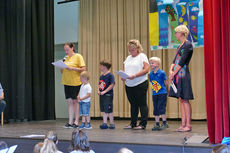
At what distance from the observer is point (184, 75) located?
402 centimetres

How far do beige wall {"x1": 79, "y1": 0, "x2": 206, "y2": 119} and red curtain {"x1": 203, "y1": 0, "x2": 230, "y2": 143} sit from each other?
294 cm

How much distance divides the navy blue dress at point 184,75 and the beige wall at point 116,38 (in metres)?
2.06

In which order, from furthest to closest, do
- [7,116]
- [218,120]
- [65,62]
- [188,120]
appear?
[7,116] → [65,62] → [188,120] → [218,120]

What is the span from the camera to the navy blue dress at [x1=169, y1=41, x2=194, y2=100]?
3.95 m

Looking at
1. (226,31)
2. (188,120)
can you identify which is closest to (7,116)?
(188,120)

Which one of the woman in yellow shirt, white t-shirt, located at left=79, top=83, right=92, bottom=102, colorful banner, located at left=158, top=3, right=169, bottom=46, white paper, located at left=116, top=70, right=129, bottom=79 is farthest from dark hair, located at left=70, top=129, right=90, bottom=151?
colorful banner, located at left=158, top=3, right=169, bottom=46

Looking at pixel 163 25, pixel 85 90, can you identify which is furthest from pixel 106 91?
pixel 163 25

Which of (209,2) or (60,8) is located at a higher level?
(60,8)

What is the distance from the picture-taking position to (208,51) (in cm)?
312

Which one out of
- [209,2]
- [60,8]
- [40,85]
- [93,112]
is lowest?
[93,112]

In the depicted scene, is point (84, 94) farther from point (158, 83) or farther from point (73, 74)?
point (158, 83)

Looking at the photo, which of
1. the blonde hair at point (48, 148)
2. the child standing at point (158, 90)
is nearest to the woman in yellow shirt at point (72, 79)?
the child standing at point (158, 90)

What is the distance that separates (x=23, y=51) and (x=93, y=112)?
1.86 m

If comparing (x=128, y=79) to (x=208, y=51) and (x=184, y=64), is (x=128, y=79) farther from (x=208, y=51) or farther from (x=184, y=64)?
(x=208, y=51)
